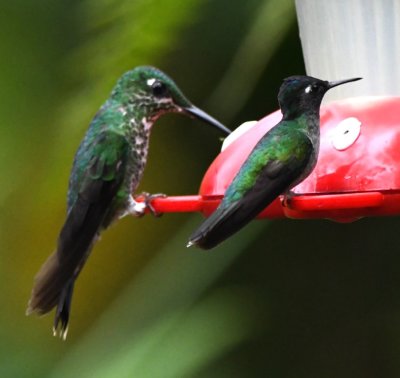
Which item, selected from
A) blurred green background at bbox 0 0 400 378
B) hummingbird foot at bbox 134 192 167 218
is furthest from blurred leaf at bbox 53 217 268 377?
hummingbird foot at bbox 134 192 167 218

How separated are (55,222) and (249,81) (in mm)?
962

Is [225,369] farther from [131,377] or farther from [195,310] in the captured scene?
[131,377]

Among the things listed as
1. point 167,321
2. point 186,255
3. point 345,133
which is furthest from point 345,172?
point 186,255

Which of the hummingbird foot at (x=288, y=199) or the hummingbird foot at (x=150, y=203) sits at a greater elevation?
the hummingbird foot at (x=288, y=199)

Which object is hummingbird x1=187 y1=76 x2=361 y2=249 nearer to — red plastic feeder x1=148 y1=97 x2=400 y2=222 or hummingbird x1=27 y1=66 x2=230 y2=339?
red plastic feeder x1=148 y1=97 x2=400 y2=222

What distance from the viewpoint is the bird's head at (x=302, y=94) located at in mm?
1758

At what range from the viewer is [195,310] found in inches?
135

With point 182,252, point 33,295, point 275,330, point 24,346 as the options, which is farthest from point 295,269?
point 33,295

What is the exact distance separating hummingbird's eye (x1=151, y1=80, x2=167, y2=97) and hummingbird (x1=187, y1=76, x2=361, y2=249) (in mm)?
358

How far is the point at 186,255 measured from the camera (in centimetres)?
383

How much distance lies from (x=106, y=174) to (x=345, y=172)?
589 mm

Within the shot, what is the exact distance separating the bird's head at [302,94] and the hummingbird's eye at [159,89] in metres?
0.37

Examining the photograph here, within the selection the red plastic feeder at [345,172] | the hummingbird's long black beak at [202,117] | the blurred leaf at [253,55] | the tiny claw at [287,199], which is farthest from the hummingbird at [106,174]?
the blurred leaf at [253,55]

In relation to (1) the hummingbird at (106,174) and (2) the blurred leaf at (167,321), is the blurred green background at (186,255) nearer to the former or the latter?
(2) the blurred leaf at (167,321)
